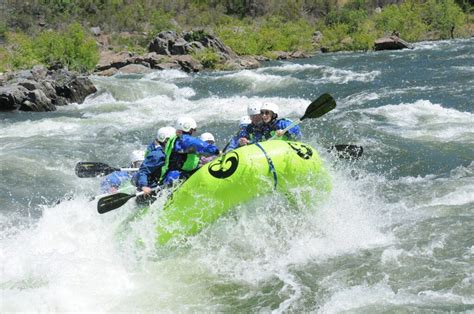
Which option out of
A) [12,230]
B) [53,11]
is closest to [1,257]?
[12,230]

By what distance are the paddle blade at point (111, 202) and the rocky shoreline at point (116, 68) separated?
13.6m

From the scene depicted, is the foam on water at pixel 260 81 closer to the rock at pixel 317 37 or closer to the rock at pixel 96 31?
the rock at pixel 317 37

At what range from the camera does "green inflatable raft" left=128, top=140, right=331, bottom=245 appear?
5.29m

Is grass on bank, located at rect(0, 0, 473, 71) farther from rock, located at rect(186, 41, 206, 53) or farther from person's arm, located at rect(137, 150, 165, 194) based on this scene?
person's arm, located at rect(137, 150, 165, 194)

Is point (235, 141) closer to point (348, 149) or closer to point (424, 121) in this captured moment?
point (348, 149)

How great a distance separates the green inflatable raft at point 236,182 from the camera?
17.3 ft

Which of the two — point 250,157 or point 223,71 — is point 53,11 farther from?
point 250,157

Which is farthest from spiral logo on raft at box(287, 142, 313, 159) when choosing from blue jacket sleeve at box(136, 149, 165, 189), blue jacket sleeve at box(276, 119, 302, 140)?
blue jacket sleeve at box(136, 149, 165, 189)

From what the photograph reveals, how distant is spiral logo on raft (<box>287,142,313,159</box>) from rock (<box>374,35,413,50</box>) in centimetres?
3090

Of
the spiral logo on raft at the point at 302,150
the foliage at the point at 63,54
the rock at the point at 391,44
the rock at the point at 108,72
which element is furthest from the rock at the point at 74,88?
the rock at the point at 391,44

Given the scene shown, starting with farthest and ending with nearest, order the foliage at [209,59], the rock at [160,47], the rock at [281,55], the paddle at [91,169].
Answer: the rock at [281,55] < the rock at [160,47] < the foliage at [209,59] < the paddle at [91,169]

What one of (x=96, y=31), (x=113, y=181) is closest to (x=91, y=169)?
(x=113, y=181)

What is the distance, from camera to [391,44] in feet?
113

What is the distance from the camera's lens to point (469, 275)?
4695 millimetres
